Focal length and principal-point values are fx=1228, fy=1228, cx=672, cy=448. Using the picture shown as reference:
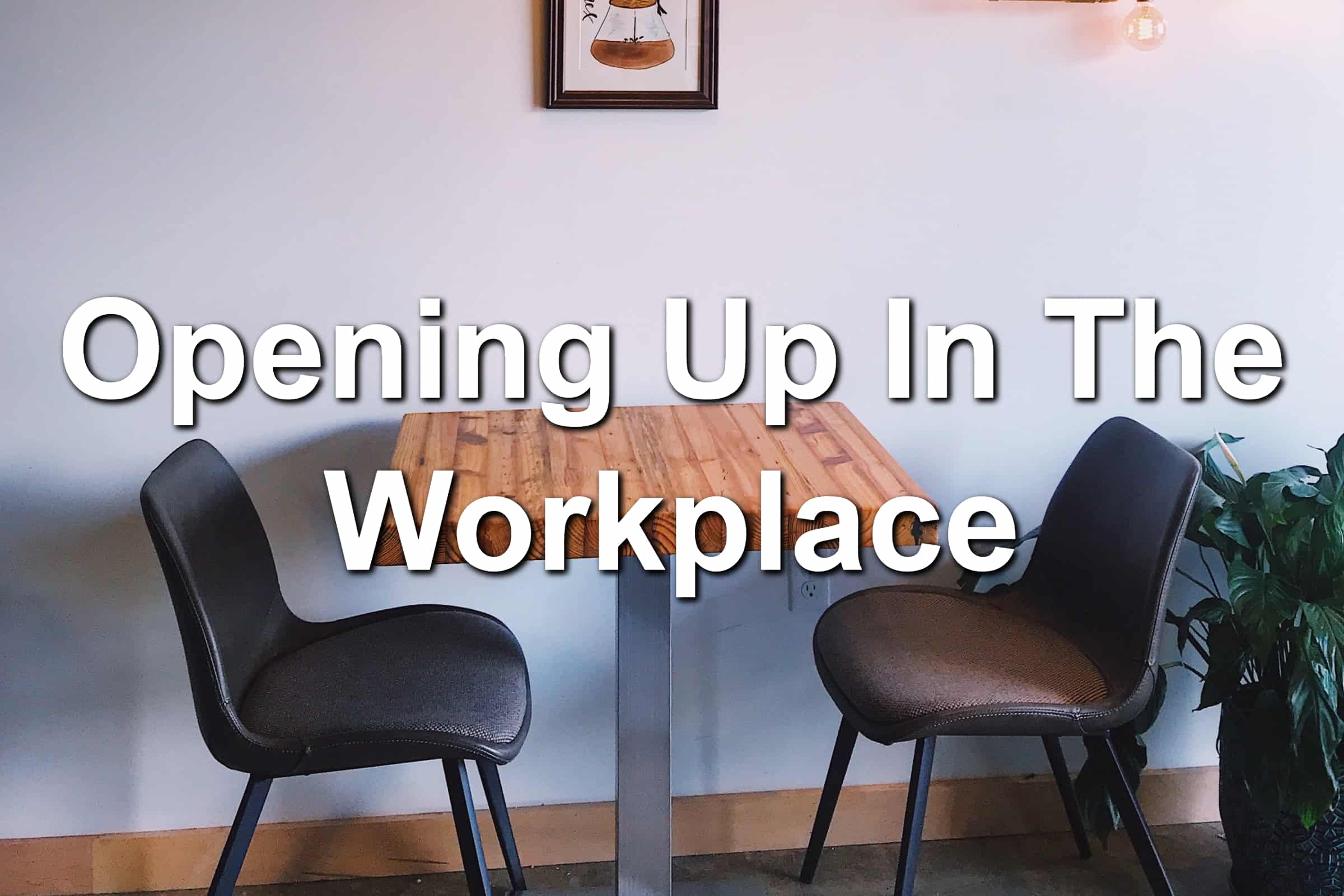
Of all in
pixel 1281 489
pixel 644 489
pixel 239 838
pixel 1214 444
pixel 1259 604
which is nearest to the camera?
pixel 644 489

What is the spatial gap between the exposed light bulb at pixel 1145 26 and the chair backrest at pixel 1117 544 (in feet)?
2.11

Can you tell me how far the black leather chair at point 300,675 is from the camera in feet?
5.35

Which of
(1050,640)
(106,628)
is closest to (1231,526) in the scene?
(1050,640)

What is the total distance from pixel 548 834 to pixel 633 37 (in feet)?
4.67

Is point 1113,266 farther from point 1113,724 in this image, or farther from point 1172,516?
point 1113,724

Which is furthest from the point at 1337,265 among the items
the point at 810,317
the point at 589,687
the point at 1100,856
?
the point at 589,687

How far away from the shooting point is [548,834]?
2271 mm

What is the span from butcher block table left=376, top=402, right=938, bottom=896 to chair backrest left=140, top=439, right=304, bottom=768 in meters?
0.27

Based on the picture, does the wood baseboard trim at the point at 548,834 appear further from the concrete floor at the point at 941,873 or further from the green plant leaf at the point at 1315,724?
the green plant leaf at the point at 1315,724

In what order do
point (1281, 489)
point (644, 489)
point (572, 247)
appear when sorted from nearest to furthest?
point (644, 489)
point (1281, 489)
point (572, 247)

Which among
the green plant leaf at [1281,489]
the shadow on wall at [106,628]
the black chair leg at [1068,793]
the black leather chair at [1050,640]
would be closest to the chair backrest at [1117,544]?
the black leather chair at [1050,640]

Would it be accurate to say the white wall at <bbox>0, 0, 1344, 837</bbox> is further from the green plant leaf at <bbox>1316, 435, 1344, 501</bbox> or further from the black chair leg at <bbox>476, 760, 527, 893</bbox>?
the green plant leaf at <bbox>1316, 435, 1344, 501</bbox>

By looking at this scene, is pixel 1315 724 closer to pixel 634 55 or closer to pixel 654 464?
pixel 654 464

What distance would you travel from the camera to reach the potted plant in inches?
72.9
